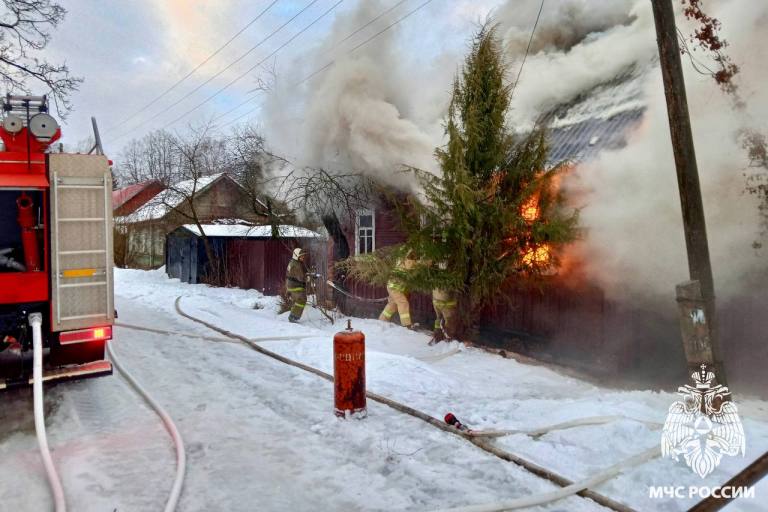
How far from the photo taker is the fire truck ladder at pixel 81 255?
189 inches

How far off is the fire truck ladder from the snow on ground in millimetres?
1042

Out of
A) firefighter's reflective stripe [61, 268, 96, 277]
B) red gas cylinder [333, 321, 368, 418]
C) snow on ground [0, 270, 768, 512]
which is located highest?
firefighter's reflective stripe [61, 268, 96, 277]

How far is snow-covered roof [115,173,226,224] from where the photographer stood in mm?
20406

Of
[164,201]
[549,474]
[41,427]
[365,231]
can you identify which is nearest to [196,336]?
[41,427]

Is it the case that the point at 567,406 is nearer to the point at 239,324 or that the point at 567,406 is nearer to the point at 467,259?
the point at 467,259

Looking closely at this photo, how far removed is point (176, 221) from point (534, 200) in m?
19.9

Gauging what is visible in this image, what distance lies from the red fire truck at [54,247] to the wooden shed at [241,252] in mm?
8445

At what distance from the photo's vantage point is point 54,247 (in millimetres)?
4781

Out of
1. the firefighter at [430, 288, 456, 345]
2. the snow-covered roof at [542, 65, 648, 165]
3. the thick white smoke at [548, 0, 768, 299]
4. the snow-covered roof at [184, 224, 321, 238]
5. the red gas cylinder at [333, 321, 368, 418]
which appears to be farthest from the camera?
the snow-covered roof at [184, 224, 321, 238]

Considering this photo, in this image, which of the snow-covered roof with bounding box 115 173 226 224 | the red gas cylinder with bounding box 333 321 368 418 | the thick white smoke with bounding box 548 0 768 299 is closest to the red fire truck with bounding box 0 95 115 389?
the red gas cylinder with bounding box 333 321 368 418

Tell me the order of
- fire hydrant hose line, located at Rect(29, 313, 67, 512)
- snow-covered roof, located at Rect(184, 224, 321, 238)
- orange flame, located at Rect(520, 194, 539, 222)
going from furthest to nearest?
snow-covered roof, located at Rect(184, 224, 321, 238) → orange flame, located at Rect(520, 194, 539, 222) → fire hydrant hose line, located at Rect(29, 313, 67, 512)

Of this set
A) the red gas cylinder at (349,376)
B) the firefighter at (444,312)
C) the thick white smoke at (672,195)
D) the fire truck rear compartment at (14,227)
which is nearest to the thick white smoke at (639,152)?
the thick white smoke at (672,195)

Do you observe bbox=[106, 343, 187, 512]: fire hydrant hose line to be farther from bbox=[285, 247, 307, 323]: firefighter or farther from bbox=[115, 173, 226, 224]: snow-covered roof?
bbox=[115, 173, 226, 224]: snow-covered roof

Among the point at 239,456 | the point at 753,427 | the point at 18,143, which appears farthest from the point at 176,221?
the point at 753,427
